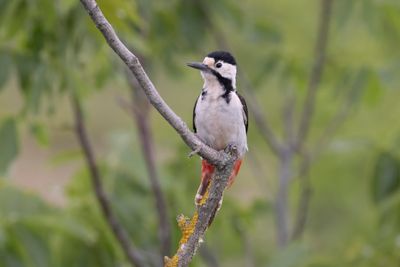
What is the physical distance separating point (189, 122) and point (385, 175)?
6.67 feet

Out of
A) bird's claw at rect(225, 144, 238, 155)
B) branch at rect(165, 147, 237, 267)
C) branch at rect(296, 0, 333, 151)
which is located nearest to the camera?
branch at rect(165, 147, 237, 267)

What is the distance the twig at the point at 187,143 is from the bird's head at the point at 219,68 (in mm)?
910

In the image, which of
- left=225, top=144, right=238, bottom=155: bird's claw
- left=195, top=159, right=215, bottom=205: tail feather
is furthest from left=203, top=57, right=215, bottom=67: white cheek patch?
left=225, top=144, right=238, bottom=155: bird's claw

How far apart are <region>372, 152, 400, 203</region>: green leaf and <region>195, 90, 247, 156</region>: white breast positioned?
2811 millimetres

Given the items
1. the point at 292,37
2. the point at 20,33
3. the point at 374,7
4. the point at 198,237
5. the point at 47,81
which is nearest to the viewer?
the point at 198,237

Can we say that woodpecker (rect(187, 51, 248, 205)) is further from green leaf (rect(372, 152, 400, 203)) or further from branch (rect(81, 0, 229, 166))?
green leaf (rect(372, 152, 400, 203))

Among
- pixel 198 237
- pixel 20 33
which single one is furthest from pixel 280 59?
pixel 198 237

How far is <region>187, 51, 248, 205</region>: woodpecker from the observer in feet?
16.8

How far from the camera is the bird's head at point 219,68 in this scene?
5.38 metres

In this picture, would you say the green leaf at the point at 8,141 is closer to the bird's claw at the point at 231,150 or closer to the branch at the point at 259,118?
the branch at the point at 259,118

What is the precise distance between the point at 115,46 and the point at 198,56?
4463mm

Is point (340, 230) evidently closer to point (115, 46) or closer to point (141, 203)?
point (141, 203)

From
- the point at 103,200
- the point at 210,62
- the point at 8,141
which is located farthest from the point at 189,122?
the point at 210,62

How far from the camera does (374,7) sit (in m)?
7.28
